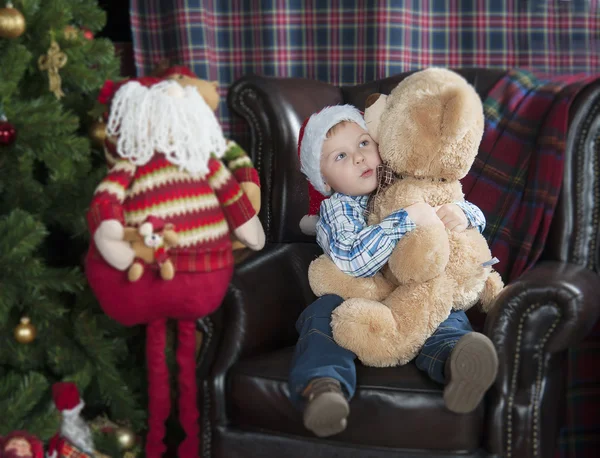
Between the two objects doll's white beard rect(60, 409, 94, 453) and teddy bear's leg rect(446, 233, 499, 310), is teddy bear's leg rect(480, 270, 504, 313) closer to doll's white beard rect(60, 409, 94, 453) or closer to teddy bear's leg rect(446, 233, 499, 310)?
teddy bear's leg rect(446, 233, 499, 310)

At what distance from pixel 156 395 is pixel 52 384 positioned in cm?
35

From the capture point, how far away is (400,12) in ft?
7.82

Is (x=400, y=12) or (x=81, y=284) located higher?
(x=400, y=12)

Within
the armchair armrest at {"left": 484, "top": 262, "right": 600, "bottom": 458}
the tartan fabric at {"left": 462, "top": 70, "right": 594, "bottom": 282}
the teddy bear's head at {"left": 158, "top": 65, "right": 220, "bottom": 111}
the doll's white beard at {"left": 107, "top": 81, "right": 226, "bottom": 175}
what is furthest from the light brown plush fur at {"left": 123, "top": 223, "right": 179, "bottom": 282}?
the tartan fabric at {"left": 462, "top": 70, "right": 594, "bottom": 282}

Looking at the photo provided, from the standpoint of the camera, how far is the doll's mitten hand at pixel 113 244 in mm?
1283

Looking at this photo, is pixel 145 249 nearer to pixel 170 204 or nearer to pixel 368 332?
pixel 170 204

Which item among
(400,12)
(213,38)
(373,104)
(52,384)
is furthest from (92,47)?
(400,12)

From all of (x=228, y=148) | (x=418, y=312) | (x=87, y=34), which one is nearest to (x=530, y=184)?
(x=418, y=312)

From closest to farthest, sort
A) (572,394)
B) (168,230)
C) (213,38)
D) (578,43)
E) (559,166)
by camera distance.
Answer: (168,230)
(559,166)
(572,394)
(578,43)
(213,38)

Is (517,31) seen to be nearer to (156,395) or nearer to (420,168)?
(420,168)

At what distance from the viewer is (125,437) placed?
173cm

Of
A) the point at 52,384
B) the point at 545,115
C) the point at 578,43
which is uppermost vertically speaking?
the point at 578,43

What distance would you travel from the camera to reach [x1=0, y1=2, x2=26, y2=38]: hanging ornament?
145cm

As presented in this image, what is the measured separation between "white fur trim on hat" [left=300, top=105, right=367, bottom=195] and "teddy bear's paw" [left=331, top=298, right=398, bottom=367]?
33 cm
